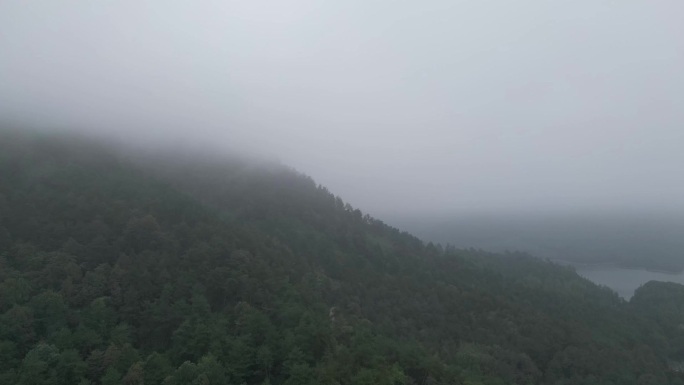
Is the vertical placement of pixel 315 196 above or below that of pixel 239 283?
above

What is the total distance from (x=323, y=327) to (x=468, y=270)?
264 feet

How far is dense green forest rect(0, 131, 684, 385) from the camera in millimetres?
46000

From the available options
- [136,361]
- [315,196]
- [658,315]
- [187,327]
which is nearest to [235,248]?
[187,327]

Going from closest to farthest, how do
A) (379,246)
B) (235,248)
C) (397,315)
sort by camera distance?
(235,248)
(397,315)
(379,246)

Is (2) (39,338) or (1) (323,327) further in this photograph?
(1) (323,327)

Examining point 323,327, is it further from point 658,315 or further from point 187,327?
point 658,315

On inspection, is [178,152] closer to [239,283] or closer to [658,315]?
[239,283]

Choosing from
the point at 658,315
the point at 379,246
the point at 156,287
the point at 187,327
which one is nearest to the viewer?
the point at 187,327

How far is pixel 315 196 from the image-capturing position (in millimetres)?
137500

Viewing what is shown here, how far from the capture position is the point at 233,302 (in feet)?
193

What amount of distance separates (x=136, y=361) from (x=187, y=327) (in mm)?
6863

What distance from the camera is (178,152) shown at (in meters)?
139

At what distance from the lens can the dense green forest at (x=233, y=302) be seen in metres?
46.0

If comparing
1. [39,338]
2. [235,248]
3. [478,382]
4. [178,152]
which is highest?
[178,152]
